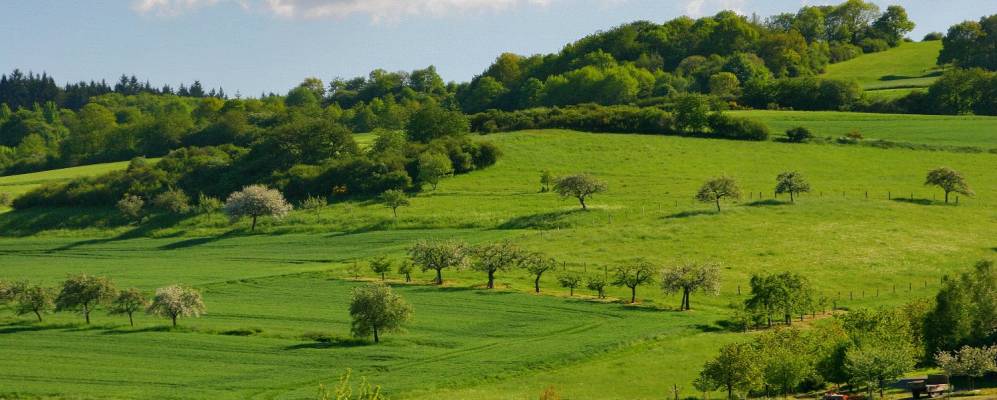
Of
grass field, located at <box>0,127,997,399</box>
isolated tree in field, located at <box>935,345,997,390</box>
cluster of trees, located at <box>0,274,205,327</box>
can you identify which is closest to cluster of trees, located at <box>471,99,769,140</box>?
grass field, located at <box>0,127,997,399</box>

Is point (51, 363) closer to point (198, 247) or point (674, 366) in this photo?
point (674, 366)

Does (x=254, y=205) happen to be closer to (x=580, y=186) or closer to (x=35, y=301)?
(x=580, y=186)

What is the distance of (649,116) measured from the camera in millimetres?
157875

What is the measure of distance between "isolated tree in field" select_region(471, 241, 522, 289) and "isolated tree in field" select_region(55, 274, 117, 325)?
1225 inches

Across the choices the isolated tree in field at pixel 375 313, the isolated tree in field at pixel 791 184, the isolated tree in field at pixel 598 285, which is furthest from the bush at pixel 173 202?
the isolated tree in field at pixel 791 184

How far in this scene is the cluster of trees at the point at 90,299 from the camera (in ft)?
265

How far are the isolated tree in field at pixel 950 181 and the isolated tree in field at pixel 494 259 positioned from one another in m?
52.4

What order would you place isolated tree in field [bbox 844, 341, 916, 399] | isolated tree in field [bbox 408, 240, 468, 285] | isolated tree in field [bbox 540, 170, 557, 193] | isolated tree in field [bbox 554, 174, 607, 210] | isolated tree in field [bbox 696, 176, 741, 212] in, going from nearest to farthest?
isolated tree in field [bbox 844, 341, 916, 399], isolated tree in field [bbox 408, 240, 468, 285], isolated tree in field [bbox 696, 176, 741, 212], isolated tree in field [bbox 554, 174, 607, 210], isolated tree in field [bbox 540, 170, 557, 193]

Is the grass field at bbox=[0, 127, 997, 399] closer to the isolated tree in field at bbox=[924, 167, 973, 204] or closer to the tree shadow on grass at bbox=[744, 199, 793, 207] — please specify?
the tree shadow on grass at bbox=[744, 199, 793, 207]

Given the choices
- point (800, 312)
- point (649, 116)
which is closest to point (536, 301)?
point (800, 312)

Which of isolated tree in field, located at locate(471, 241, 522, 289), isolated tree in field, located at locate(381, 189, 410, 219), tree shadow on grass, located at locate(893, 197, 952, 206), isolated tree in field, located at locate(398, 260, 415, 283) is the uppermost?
isolated tree in field, located at locate(381, 189, 410, 219)

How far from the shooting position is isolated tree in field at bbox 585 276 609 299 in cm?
8531

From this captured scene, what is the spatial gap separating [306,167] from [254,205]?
760 inches

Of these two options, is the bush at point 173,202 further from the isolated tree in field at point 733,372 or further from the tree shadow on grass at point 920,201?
the isolated tree in field at point 733,372
